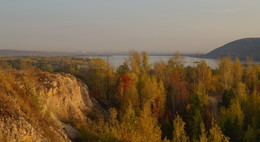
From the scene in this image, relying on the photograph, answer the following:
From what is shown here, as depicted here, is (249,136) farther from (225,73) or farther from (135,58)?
(135,58)

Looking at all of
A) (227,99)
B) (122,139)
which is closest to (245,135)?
(227,99)

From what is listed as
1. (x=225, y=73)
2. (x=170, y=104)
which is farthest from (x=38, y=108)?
(x=225, y=73)

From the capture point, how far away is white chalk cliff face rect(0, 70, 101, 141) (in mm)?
10670

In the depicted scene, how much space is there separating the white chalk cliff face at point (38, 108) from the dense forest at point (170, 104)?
1.82 metres

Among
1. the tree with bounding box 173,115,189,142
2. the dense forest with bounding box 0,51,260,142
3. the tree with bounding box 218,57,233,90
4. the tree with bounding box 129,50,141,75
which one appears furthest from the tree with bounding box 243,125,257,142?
the tree with bounding box 129,50,141,75

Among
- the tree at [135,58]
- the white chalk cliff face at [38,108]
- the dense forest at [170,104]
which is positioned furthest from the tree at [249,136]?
the tree at [135,58]

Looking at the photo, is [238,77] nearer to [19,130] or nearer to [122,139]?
[122,139]

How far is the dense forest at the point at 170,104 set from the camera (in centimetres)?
1523

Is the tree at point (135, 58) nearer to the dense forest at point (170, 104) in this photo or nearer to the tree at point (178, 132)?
the dense forest at point (170, 104)

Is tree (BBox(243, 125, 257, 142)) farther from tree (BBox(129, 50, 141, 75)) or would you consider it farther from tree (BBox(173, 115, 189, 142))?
tree (BBox(129, 50, 141, 75))

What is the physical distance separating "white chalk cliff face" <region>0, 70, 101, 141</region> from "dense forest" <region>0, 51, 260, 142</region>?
5.97 ft

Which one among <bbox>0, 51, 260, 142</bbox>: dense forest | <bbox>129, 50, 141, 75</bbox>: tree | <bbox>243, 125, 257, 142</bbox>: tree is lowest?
<bbox>243, 125, 257, 142</bbox>: tree

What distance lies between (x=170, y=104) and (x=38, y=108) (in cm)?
2495

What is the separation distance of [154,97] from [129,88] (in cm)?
351
